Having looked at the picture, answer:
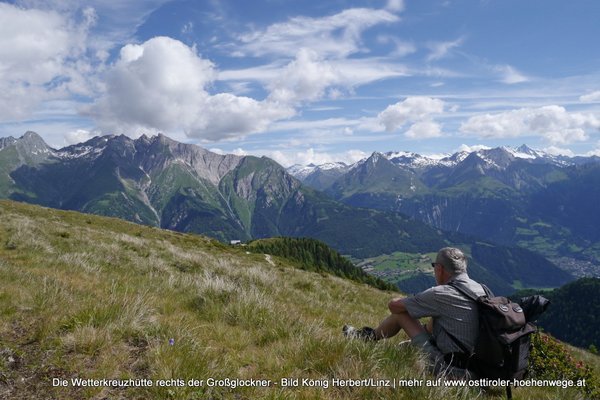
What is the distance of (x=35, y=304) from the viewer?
6254 millimetres

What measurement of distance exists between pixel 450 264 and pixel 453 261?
0.08 meters

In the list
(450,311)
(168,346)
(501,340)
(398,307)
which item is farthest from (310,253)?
(168,346)

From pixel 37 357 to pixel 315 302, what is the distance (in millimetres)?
8824

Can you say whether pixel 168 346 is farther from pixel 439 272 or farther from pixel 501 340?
pixel 439 272

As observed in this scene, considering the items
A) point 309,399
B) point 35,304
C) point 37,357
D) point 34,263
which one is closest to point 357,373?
point 309,399

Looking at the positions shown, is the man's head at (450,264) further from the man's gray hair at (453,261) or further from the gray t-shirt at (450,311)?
the gray t-shirt at (450,311)

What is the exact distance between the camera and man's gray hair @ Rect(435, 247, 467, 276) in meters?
7.41

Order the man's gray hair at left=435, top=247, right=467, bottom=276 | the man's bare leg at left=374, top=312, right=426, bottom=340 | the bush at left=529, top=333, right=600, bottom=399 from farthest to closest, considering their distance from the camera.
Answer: the bush at left=529, top=333, right=600, bottom=399, the man's gray hair at left=435, top=247, right=467, bottom=276, the man's bare leg at left=374, top=312, right=426, bottom=340

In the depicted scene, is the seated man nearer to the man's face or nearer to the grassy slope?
the man's face

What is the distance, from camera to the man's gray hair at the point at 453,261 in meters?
7.41

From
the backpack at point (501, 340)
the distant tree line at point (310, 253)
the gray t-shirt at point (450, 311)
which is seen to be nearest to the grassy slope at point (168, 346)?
the backpack at point (501, 340)

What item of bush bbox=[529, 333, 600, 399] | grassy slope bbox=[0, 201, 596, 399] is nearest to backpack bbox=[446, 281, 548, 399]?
grassy slope bbox=[0, 201, 596, 399]

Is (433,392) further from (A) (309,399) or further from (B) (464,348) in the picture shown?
(B) (464,348)

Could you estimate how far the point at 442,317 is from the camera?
6.95 m
